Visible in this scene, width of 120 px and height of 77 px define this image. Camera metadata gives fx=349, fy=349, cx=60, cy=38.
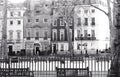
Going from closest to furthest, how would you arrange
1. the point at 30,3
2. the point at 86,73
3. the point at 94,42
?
the point at 86,73 → the point at 94,42 → the point at 30,3

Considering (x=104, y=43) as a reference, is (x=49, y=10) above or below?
above

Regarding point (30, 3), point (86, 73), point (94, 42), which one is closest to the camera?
point (86, 73)

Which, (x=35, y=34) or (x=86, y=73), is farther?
(x=35, y=34)

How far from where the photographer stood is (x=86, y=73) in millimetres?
14070

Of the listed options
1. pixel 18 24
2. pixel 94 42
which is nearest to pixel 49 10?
pixel 18 24

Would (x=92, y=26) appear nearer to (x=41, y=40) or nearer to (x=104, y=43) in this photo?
(x=104, y=43)

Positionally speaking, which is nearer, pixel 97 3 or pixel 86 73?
pixel 86 73

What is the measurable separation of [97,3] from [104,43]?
775 cm

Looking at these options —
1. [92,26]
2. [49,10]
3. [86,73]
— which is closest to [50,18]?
[49,10]

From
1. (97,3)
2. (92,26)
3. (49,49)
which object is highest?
(97,3)

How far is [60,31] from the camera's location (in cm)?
6444

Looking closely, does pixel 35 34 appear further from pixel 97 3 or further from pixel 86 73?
pixel 86 73

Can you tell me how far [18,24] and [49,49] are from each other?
7.45 metres

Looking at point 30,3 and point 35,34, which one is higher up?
point 30,3
